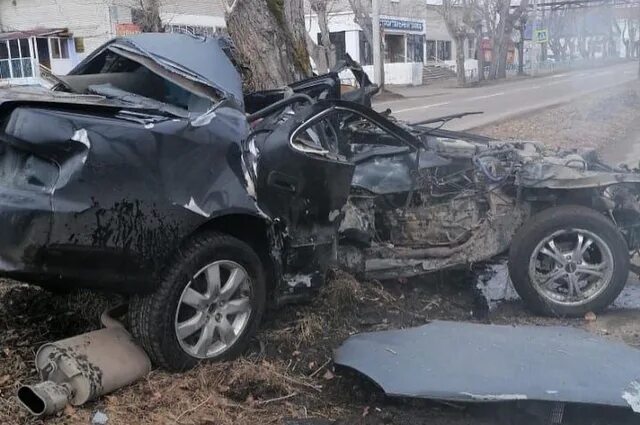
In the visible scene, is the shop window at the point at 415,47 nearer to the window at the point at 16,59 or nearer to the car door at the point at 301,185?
the window at the point at 16,59

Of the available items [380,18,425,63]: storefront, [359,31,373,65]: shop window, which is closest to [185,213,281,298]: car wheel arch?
[359,31,373,65]: shop window

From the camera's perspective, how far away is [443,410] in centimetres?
374

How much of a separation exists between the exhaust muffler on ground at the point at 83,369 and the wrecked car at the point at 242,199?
12cm

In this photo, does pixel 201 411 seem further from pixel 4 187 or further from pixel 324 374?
pixel 4 187

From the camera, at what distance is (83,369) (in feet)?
11.6

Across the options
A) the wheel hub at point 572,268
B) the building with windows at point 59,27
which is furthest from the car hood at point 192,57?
the building with windows at point 59,27

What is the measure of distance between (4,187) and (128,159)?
59cm

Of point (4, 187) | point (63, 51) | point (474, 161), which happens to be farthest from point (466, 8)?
point (4, 187)

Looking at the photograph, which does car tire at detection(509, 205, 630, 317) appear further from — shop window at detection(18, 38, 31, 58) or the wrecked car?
shop window at detection(18, 38, 31, 58)

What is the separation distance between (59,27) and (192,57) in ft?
131

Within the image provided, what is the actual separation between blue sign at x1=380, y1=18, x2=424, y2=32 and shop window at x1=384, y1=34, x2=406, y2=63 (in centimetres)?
96

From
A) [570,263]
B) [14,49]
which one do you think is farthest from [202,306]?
[14,49]

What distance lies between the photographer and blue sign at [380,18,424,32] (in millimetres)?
51800

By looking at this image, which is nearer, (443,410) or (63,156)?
(63,156)
